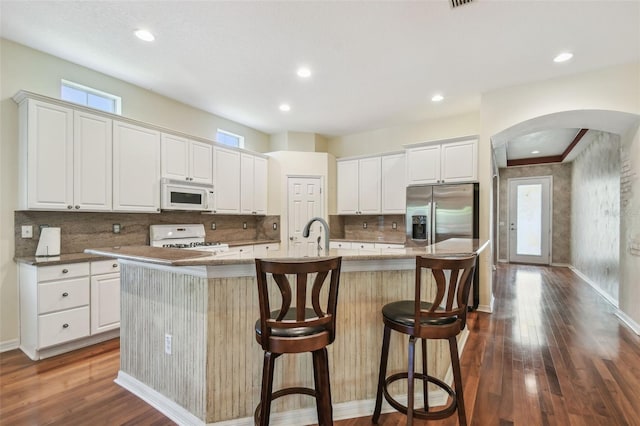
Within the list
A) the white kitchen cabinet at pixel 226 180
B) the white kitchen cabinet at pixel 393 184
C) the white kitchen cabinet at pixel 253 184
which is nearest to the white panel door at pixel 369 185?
the white kitchen cabinet at pixel 393 184

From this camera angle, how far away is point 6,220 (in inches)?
110

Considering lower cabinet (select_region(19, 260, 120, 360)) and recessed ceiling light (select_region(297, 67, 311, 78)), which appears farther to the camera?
recessed ceiling light (select_region(297, 67, 311, 78))

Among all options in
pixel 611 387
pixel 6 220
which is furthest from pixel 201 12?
pixel 611 387

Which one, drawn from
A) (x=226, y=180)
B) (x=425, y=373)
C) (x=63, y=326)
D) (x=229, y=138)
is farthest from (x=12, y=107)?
(x=425, y=373)

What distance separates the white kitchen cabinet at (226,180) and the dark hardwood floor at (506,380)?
225 centimetres

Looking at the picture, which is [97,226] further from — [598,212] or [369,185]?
[598,212]

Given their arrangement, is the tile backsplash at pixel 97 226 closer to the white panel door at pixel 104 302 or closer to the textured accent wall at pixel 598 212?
the white panel door at pixel 104 302

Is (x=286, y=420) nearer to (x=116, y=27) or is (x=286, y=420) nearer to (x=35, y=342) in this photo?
(x=35, y=342)

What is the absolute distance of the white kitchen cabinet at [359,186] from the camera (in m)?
5.34

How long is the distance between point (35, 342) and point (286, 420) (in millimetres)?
2459

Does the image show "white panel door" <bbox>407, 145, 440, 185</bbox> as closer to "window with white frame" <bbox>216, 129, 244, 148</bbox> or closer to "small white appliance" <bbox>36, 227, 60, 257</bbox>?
"window with white frame" <bbox>216, 129, 244, 148</bbox>

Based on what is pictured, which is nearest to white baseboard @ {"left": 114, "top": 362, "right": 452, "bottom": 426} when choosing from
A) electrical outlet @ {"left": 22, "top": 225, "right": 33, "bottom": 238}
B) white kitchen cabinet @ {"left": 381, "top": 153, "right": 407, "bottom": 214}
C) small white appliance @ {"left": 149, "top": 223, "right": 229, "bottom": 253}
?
small white appliance @ {"left": 149, "top": 223, "right": 229, "bottom": 253}

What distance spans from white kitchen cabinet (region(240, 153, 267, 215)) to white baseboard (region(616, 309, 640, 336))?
509 cm

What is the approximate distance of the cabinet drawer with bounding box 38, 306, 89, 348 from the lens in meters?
2.63
